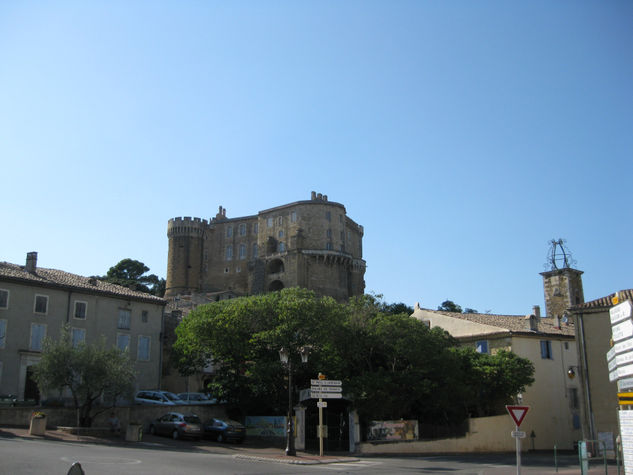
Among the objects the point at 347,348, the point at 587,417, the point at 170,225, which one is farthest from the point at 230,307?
the point at 170,225

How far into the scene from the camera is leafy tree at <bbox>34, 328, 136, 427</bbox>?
2894cm

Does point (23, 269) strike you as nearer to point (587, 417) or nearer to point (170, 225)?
point (587, 417)

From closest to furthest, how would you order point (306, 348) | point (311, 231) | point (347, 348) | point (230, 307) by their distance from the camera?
point (306, 348), point (347, 348), point (230, 307), point (311, 231)

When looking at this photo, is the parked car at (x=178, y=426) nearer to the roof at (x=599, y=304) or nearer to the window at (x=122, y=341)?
the window at (x=122, y=341)

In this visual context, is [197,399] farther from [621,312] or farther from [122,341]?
[621,312]

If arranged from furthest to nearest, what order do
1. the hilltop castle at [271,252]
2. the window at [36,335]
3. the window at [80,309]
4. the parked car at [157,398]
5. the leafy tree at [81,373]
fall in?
the hilltop castle at [271,252] → the window at [80,309] → the window at [36,335] → the parked car at [157,398] → the leafy tree at [81,373]

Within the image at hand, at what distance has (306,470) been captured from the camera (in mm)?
18781

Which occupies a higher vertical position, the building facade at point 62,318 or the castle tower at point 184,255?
the castle tower at point 184,255

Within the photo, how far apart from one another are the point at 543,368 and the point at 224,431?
72.7ft

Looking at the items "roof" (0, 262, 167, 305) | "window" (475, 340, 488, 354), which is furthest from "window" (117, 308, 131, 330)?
"window" (475, 340, 488, 354)

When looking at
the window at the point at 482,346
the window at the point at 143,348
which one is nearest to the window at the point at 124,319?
the window at the point at 143,348

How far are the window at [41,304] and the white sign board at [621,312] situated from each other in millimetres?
34759

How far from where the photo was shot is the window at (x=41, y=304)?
123 feet

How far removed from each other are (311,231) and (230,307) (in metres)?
60.6
